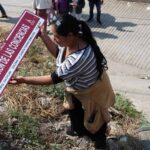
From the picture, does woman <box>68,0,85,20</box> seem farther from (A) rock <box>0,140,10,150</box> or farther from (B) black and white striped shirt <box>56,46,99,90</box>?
(B) black and white striped shirt <box>56,46,99,90</box>

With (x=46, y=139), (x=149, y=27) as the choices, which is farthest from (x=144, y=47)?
(x=46, y=139)

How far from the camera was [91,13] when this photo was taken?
1020 centimetres

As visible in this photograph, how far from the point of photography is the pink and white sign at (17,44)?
3.97 metres

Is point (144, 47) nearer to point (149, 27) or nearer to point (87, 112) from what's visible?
point (149, 27)

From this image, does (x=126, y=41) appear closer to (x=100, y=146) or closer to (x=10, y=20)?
(x=10, y=20)

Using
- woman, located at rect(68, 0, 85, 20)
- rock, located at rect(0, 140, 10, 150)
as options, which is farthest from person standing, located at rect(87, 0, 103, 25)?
rock, located at rect(0, 140, 10, 150)

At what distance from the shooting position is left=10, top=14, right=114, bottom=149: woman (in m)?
4.03

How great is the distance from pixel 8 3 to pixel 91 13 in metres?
2.11

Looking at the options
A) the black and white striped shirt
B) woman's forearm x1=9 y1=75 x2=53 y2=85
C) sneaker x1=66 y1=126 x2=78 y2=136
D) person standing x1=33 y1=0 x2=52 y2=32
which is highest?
the black and white striped shirt

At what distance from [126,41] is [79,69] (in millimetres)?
5471

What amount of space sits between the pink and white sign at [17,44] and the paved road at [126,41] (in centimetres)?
234

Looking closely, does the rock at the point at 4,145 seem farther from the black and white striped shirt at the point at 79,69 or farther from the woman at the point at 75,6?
the woman at the point at 75,6

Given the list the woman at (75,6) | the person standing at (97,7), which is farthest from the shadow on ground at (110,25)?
the woman at (75,6)

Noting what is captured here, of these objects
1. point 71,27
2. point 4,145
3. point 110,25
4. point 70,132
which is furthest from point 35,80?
point 110,25
